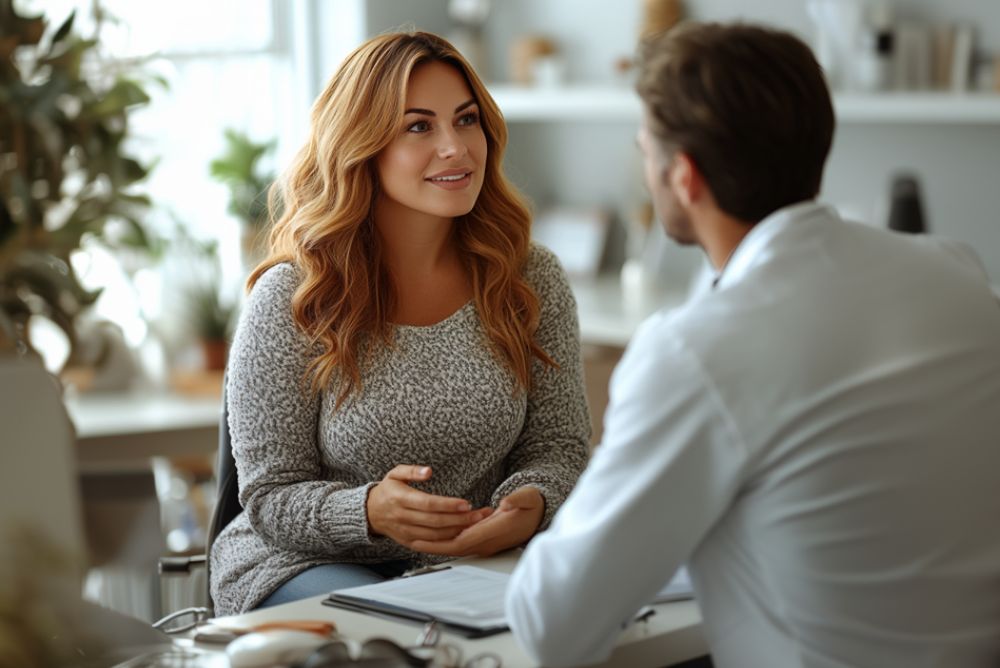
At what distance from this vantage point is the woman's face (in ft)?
7.11

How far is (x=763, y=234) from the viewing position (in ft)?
4.67

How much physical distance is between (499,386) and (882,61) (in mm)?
2272

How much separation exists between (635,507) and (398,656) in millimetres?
290

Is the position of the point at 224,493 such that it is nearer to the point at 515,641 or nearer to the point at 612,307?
the point at 515,641

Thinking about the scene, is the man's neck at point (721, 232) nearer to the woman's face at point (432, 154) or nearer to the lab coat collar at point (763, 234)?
the lab coat collar at point (763, 234)

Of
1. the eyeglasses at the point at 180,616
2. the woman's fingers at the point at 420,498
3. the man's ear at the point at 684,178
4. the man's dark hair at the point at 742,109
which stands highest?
the man's dark hair at the point at 742,109

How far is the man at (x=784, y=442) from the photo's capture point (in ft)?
4.40

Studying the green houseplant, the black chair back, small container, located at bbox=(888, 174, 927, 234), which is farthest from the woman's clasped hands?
small container, located at bbox=(888, 174, 927, 234)

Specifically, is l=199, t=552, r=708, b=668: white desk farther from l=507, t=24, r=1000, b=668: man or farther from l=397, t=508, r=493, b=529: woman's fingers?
l=397, t=508, r=493, b=529: woman's fingers

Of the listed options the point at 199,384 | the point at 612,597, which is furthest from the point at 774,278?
the point at 199,384

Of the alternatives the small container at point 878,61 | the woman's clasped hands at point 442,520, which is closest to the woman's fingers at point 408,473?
the woman's clasped hands at point 442,520

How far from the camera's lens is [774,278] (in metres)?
1.39

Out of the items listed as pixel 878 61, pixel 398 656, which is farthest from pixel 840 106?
pixel 398 656

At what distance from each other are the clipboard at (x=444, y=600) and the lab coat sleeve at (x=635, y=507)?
0.46 ft
